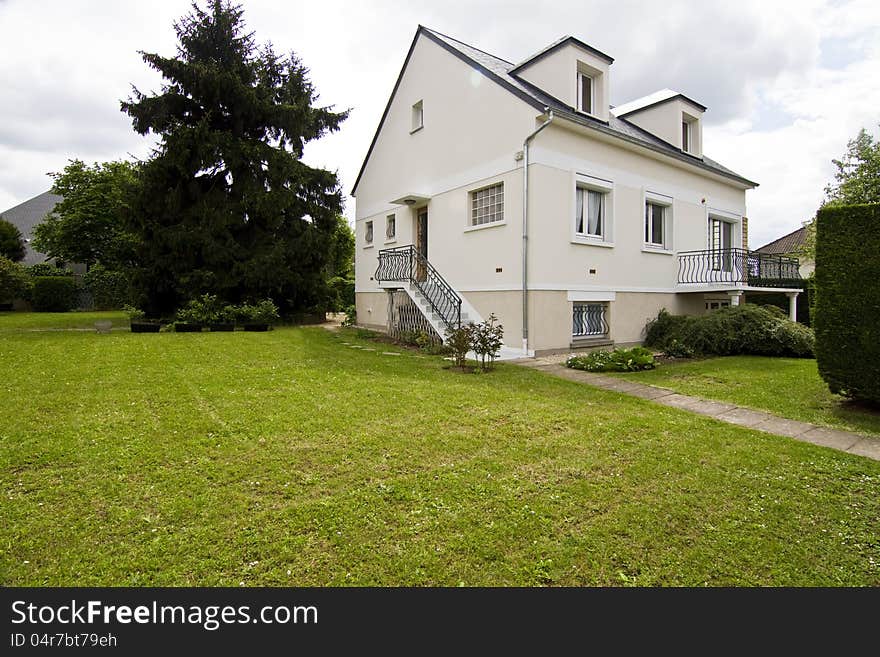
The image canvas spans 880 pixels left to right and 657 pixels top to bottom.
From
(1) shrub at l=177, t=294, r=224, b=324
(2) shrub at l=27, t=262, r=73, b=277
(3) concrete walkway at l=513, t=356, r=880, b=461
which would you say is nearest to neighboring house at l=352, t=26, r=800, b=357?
(3) concrete walkway at l=513, t=356, r=880, b=461

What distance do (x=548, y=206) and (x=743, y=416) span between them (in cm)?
635

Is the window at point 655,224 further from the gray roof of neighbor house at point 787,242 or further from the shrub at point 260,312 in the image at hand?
the gray roof of neighbor house at point 787,242

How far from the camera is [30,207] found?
3850 cm

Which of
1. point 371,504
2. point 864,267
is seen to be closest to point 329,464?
point 371,504

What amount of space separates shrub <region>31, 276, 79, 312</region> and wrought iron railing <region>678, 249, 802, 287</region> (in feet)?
96.1

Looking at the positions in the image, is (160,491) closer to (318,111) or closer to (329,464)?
(329,464)

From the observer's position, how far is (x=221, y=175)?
1669cm

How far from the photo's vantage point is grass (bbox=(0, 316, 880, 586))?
97.7 inches

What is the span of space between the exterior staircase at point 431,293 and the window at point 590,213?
338 centimetres

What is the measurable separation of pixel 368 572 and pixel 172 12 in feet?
66.5

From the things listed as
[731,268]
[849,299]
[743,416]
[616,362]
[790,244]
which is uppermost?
[790,244]

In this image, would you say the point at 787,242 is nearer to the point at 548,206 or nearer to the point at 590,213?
the point at 590,213

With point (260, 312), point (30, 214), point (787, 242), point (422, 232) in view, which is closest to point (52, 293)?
point (260, 312)

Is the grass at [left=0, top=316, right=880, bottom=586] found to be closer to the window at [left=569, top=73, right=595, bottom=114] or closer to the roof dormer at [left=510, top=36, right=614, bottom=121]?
the roof dormer at [left=510, top=36, right=614, bottom=121]
